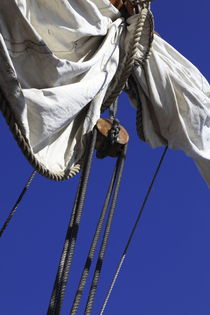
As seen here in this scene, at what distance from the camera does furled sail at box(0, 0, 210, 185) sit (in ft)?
16.1

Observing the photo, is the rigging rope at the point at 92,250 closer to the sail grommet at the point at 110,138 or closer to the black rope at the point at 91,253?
the black rope at the point at 91,253

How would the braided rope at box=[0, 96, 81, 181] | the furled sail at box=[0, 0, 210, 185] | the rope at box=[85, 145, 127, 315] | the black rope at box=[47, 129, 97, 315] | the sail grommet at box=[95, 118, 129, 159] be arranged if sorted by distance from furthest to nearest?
the sail grommet at box=[95, 118, 129, 159] < the rope at box=[85, 145, 127, 315] < the black rope at box=[47, 129, 97, 315] < the furled sail at box=[0, 0, 210, 185] < the braided rope at box=[0, 96, 81, 181]

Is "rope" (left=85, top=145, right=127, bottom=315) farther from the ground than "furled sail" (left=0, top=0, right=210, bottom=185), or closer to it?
closer to it

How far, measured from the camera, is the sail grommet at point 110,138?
19.9 ft

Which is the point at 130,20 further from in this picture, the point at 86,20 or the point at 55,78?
the point at 55,78

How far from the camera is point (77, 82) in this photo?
561 cm

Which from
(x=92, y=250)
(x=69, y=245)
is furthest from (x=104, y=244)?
(x=69, y=245)

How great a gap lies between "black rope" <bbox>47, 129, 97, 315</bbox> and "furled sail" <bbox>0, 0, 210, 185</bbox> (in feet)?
0.26

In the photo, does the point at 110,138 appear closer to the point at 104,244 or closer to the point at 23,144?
the point at 104,244

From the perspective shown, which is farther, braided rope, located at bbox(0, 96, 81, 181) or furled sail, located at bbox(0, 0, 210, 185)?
furled sail, located at bbox(0, 0, 210, 185)

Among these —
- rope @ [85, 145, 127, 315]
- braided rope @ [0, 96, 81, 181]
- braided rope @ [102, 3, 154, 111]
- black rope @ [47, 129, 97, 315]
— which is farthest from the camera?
braided rope @ [102, 3, 154, 111]

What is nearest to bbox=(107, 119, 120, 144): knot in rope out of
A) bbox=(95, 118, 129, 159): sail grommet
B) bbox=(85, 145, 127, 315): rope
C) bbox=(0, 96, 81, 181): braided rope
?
bbox=(95, 118, 129, 159): sail grommet

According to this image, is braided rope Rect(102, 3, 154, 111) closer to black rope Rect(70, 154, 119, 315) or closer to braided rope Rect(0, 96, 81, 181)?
black rope Rect(70, 154, 119, 315)

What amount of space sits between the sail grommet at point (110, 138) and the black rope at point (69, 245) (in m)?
0.10
